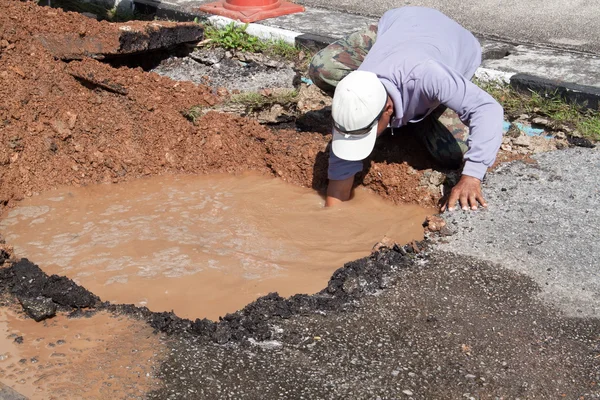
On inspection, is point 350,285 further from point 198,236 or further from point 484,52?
point 484,52

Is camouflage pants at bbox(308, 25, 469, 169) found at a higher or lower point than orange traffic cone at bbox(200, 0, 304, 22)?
lower

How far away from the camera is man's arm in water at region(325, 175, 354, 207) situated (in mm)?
4266

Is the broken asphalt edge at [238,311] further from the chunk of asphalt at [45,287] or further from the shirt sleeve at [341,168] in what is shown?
the shirt sleeve at [341,168]

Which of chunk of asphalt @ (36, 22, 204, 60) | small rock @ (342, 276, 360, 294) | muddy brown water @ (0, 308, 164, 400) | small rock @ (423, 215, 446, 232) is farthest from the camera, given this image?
chunk of asphalt @ (36, 22, 204, 60)

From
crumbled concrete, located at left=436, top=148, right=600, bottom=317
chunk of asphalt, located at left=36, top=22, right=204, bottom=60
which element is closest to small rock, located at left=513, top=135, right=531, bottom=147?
crumbled concrete, located at left=436, top=148, right=600, bottom=317

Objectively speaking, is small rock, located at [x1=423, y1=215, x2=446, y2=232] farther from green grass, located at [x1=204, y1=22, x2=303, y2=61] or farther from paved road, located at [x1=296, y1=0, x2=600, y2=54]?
paved road, located at [x1=296, y1=0, x2=600, y2=54]

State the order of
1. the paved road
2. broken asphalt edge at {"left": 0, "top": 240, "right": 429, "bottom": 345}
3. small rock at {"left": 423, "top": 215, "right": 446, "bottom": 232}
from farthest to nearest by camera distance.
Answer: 1. the paved road
2. small rock at {"left": 423, "top": 215, "right": 446, "bottom": 232}
3. broken asphalt edge at {"left": 0, "top": 240, "right": 429, "bottom": 345}

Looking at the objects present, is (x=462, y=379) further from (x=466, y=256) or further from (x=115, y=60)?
(x=115, y=60)

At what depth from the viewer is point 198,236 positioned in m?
4.02

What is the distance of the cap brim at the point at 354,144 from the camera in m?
3.65

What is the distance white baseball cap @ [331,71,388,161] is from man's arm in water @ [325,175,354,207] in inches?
22.6

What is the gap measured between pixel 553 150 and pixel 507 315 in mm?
1745

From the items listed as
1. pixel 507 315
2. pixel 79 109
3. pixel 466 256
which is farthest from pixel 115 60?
pixel 507 315

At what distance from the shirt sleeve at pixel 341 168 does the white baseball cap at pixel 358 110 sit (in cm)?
43
